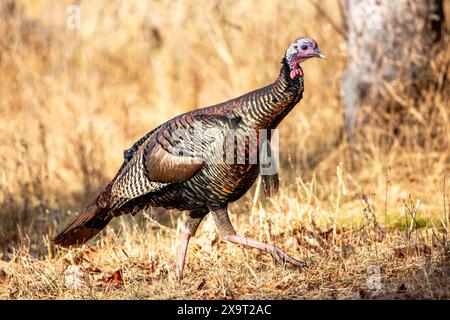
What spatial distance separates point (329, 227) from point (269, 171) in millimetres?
1154

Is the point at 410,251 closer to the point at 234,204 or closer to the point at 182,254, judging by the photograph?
the point at 182,254

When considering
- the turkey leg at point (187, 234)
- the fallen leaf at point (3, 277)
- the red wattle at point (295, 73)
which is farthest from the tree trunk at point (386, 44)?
the fallen leaf at point (3, 277)

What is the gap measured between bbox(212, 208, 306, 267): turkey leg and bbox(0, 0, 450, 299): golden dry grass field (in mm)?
76

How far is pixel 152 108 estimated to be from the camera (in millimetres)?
10781

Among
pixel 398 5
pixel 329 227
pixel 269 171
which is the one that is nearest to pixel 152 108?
pixel 398 5

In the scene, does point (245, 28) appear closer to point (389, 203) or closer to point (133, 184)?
point (389, 203)

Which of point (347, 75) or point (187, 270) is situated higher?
point (347, 75)

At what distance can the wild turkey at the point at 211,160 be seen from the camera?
457cm

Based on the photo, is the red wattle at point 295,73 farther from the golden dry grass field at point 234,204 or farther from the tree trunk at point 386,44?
the tree trunk at point 386,44

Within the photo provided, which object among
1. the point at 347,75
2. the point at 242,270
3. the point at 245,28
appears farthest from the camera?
the point at 245,28

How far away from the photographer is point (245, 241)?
192 inches

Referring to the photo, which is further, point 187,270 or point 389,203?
point 389,203

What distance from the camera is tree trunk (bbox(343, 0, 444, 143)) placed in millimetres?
7199
